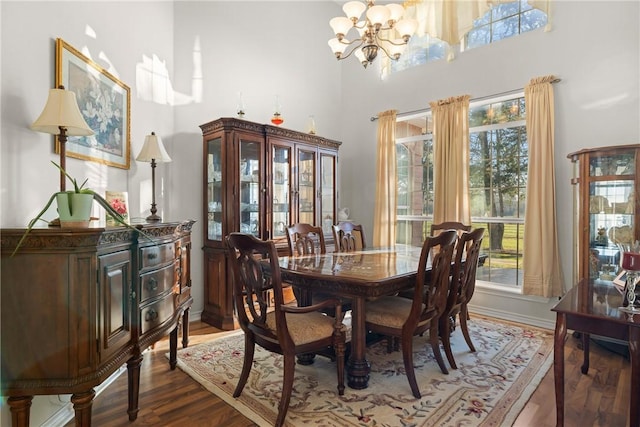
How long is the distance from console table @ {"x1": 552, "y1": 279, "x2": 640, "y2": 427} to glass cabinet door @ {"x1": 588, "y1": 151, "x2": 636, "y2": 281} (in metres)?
1.21

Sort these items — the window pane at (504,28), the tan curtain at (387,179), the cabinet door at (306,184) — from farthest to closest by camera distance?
1. the tan curtain at (387,179)
2. the cabinet door at (306,184)
3. the window pane at (504,28)

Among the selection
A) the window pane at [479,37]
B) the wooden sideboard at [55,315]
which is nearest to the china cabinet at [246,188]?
the wooden sideboard at [55,315]

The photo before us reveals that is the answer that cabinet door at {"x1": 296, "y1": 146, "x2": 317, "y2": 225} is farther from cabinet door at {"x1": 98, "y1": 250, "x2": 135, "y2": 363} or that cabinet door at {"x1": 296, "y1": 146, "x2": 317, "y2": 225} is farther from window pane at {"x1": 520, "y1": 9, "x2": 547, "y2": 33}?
window pane at {"x1": 520, "y1": 9, "x2": 547, "y2": 33}

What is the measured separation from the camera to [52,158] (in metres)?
2.00

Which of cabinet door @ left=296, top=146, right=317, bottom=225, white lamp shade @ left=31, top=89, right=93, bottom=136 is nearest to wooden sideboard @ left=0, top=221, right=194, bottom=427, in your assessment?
white lamp shade @ left=31, top=89, right=93, bottom=136

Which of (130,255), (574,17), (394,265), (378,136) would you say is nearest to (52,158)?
(130,255)

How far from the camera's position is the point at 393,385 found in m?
2.30

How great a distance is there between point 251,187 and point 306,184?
85cm

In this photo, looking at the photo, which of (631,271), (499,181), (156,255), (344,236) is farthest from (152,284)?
(499,181)

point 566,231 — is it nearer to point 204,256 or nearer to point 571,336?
point 571,336

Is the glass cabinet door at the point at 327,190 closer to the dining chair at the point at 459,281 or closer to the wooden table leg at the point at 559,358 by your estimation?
the dining chair at the point at 459,281

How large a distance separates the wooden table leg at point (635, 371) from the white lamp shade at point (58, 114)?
9.30 feet

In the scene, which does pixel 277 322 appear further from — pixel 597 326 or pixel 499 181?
pixel 499 181

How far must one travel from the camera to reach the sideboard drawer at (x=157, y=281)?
6.47 ft
